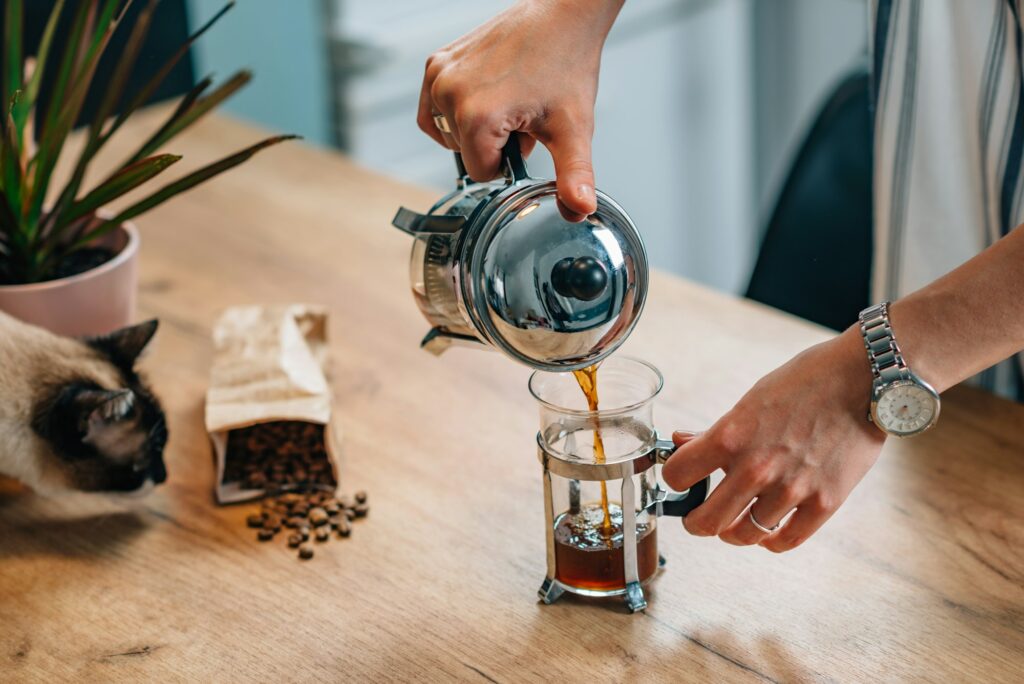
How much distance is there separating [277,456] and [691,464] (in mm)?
457

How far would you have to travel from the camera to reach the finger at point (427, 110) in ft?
3.11

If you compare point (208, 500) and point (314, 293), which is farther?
point (314, 293)

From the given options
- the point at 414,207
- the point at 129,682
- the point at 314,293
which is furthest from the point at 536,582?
the point at 414,207

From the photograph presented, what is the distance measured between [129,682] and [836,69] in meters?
2.60

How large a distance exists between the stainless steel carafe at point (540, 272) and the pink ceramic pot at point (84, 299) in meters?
0.48

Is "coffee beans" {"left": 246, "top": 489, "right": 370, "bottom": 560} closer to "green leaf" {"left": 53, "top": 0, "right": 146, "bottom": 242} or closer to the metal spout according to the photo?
the metal spout

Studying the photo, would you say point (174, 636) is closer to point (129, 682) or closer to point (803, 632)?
point (129, 682)

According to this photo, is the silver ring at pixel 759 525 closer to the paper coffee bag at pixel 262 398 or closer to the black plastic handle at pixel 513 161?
the black plastic handle at pixel 513 161

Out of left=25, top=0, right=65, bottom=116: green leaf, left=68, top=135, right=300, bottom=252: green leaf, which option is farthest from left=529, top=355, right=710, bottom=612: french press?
left=25, top=0, right=65, bottom=116: green leaf

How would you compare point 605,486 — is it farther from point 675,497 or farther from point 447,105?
point 447,105

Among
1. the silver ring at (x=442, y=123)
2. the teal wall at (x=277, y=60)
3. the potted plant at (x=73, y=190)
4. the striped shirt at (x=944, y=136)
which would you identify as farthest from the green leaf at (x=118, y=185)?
the teal wall at (x=277, y=60)

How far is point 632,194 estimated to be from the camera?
3066 millimetres

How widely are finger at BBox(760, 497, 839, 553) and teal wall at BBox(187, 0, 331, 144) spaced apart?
5.92 feet

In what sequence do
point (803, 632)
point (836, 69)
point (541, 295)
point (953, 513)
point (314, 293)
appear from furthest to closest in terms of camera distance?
A: point (836, 69), point (314, 293), point (953, 513), point (803, 632), point (541, 295)
